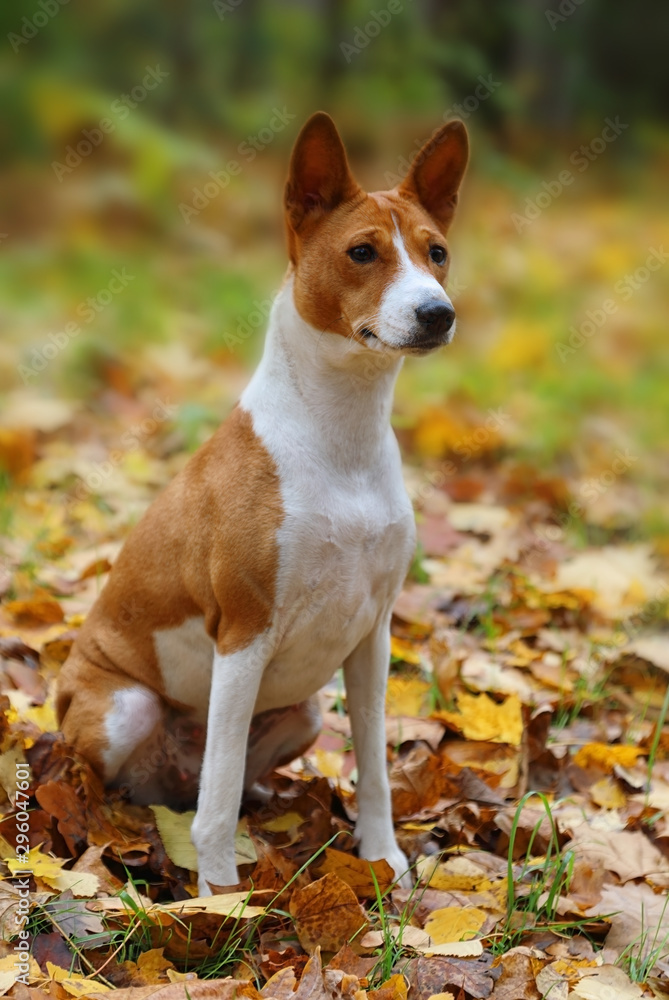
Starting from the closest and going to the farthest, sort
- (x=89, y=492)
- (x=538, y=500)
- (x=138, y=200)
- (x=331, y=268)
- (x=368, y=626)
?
(x=331, y=268), (x=368, y=626), (x=89, y=492), (x=538, y=500), (x=138, y=200)

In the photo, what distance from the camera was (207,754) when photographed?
283 centimetres

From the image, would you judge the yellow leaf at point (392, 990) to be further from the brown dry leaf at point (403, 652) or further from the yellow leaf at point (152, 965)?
the brown dry leaf at point (403, 652)

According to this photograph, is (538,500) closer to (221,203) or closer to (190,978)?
(190,978)

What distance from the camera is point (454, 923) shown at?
2.71 m

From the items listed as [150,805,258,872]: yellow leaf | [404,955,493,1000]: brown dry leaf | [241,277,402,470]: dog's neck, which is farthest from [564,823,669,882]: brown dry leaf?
[241,277,402,470]: dog's neck

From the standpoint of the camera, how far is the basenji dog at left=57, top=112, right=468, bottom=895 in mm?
2729

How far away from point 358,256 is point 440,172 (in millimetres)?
480

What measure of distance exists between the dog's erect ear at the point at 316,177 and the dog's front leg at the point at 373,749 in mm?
1162

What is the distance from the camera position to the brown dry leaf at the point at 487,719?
143 inches

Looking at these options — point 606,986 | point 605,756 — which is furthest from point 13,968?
point 605,756

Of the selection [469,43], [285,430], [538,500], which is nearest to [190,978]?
[285,430]

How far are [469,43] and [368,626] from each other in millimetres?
10022

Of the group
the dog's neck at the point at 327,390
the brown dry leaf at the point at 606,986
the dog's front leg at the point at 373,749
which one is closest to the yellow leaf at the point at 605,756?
the dog's front leg at the point at 373,749

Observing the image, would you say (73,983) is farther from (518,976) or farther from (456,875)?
(456,875)
